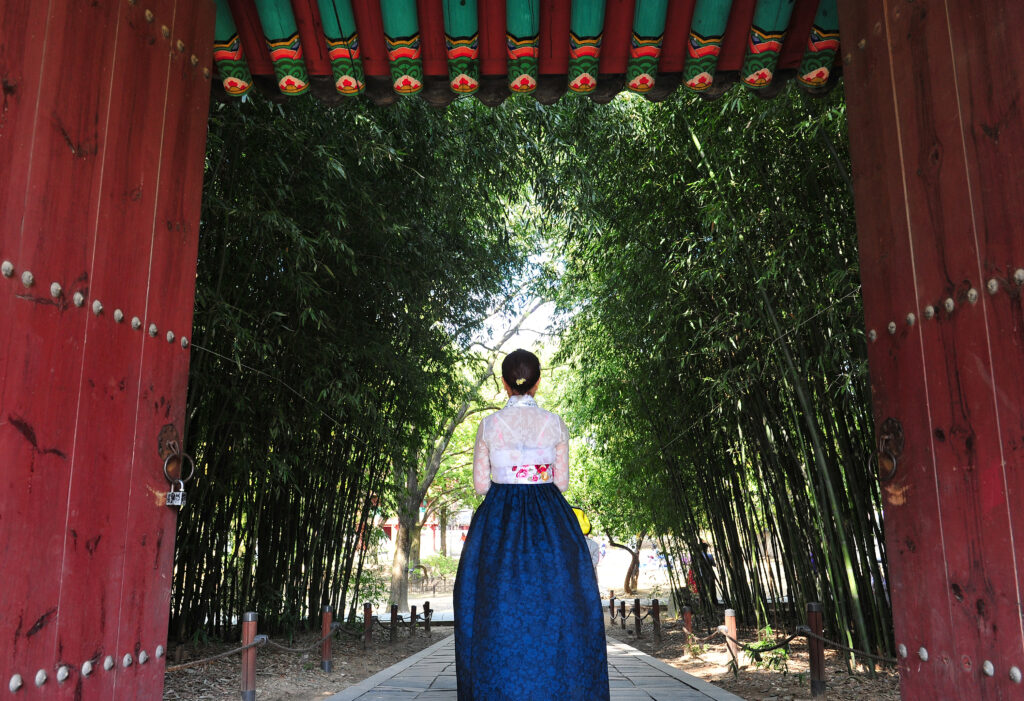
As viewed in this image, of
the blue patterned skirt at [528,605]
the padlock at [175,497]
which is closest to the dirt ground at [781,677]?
the blue patterned skirt at [528,605]

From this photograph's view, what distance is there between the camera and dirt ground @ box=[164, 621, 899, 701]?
3.86 m

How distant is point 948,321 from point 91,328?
5.66 ft

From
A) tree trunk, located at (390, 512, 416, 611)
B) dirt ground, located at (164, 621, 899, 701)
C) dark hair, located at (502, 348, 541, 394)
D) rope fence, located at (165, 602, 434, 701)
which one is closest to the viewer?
dark hair, located at (502, 348, 541, 394)

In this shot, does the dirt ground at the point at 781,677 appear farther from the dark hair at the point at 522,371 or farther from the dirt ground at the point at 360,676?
the dark hair at the point at 522,371

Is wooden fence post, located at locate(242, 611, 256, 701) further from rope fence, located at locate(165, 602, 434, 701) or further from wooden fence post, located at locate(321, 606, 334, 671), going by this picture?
wooden fence post, located at locate(321, 606, 334, 671)

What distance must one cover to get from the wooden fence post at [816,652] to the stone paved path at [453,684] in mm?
398

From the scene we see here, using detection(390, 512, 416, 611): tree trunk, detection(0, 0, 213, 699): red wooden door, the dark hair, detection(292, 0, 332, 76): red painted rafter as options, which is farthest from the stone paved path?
detection(390, 512, 416, 611): tree trunk

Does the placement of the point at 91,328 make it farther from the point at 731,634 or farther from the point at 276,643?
the point at 731,634

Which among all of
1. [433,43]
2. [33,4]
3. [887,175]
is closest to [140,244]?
[33,4]

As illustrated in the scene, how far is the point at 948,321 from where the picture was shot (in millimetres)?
1569

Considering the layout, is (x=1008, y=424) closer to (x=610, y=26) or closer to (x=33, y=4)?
(x=610, y=26)

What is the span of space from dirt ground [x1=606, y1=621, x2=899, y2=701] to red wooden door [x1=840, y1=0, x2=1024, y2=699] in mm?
2360

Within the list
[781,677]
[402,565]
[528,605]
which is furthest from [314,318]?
[402,565]

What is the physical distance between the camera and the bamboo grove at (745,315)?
3711mm
